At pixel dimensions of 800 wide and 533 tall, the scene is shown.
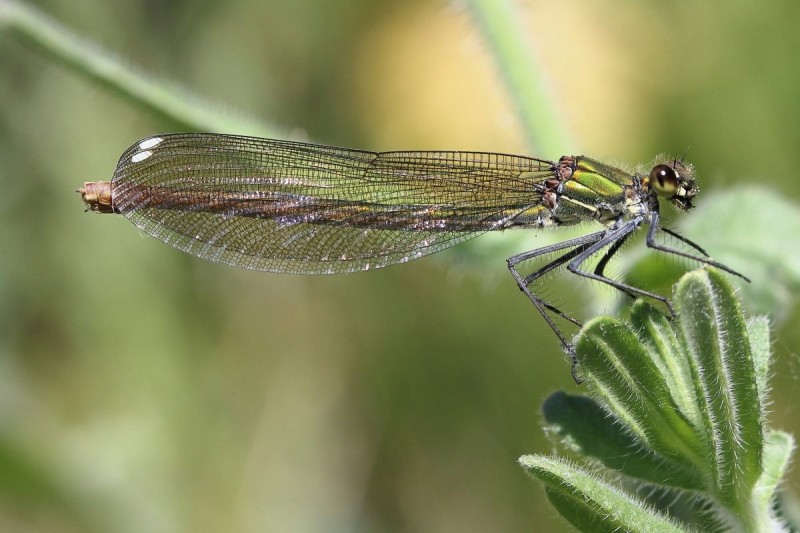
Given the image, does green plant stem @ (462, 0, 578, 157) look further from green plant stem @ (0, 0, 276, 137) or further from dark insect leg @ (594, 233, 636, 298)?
green plant stem @ (0, 0, 276, 137)

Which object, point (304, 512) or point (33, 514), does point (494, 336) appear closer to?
point (304, 512)

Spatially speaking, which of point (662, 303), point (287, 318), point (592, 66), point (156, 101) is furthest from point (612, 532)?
Result: point (592, 66)

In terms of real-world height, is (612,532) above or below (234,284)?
below

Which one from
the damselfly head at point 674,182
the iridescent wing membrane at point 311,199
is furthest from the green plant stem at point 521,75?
the damselfly head at point 674,182

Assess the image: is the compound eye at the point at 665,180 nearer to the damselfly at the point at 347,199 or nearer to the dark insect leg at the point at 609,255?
the damselfly at the point at 347,199

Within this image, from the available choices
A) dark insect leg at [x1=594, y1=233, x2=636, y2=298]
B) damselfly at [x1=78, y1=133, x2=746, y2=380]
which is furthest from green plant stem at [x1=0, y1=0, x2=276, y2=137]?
dark insect leg at [x1=594, y1=233, x2=636, y2=298]

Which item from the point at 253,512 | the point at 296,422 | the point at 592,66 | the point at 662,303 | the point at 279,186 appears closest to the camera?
the point at 662,303

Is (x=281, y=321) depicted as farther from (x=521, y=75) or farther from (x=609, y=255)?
(x=609, y=255)
